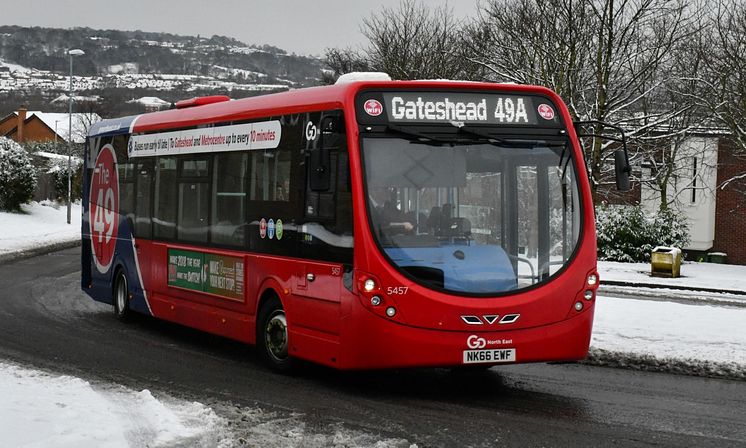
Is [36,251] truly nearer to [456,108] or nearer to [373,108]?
[373,108]

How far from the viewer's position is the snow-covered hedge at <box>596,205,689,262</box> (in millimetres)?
39656

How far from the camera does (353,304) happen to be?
9617 mm

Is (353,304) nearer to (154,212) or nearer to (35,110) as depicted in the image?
(154,212)

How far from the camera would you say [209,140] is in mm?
13039

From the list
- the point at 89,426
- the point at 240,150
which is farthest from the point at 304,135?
the point at 89,426

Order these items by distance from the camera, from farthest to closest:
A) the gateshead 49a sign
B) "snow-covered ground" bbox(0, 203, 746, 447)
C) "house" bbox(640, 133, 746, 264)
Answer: "house" bbox(640, 133, 746, 264)
the gateshead 49a sign
"snow-covered ground" bbox(0, 203, 746, 447)

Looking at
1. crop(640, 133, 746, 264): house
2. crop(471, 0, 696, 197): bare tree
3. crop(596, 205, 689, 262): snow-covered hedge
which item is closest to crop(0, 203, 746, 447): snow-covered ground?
crop(471, 0, 696, 197): bare tree

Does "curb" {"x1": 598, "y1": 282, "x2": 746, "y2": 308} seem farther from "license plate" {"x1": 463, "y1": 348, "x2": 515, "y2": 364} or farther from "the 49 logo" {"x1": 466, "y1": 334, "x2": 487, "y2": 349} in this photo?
"the 49 logo" {"x1": 466, "y1": 334, "x2": 487, "y2": 349}

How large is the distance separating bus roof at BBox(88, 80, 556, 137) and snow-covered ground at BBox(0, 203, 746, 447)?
3.10m

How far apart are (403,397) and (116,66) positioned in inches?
4957

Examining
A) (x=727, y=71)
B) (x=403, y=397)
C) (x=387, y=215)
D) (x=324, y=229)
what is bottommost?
(x=403, y=397)

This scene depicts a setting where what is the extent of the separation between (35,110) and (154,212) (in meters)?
119

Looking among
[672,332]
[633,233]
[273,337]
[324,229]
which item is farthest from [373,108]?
[633,233]

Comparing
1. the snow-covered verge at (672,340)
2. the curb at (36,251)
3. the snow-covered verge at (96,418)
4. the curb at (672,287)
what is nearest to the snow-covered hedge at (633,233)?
the curb at (672,287)
